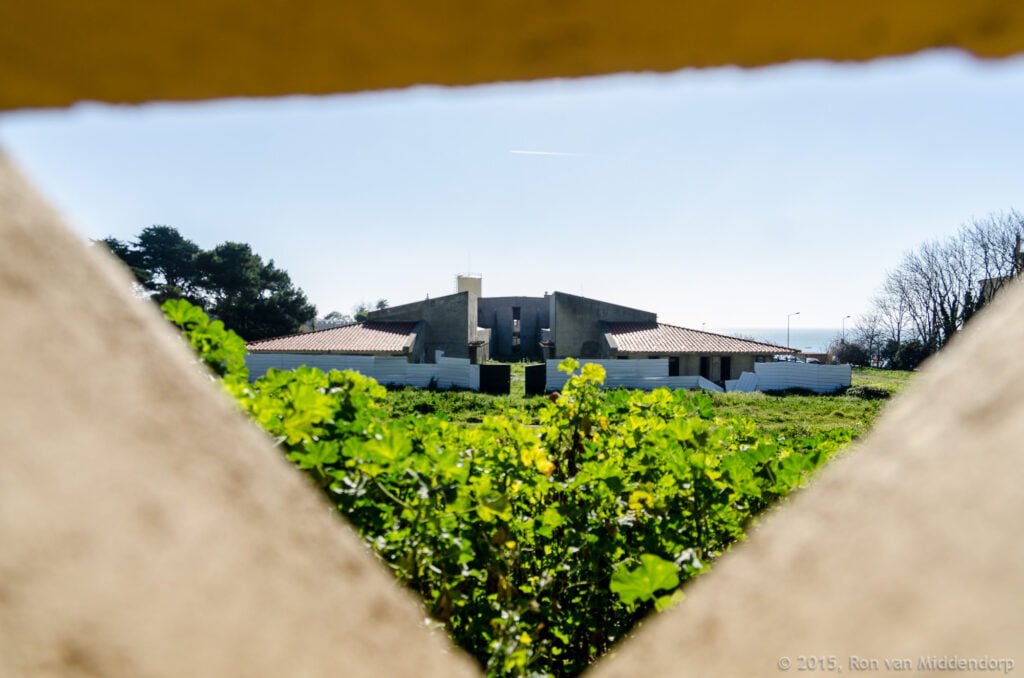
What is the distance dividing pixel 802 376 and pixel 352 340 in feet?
59.8

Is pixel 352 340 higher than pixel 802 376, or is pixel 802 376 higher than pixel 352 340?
pixel 352 340

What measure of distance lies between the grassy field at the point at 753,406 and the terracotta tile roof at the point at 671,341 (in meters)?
3.96

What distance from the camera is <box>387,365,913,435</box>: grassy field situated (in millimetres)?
14414

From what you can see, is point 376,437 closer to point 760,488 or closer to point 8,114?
point 8,114

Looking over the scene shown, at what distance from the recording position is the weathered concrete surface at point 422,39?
0.59 metres

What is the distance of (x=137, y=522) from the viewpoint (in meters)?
0.40

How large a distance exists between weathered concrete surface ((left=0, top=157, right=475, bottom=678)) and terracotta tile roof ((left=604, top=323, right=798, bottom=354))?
24039 millimetres

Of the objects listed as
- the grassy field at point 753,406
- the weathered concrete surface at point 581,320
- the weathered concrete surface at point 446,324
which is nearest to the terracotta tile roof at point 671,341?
the weathered concrete surface at point 581,320

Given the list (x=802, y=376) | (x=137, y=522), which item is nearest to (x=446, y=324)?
(x=802, y=376)

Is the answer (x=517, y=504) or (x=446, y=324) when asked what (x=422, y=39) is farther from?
(x=446, y=324)

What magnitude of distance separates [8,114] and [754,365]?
25465mm

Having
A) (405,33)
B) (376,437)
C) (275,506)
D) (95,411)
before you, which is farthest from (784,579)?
(376,437)

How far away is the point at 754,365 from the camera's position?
23.8 m

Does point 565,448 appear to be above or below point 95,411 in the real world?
below
